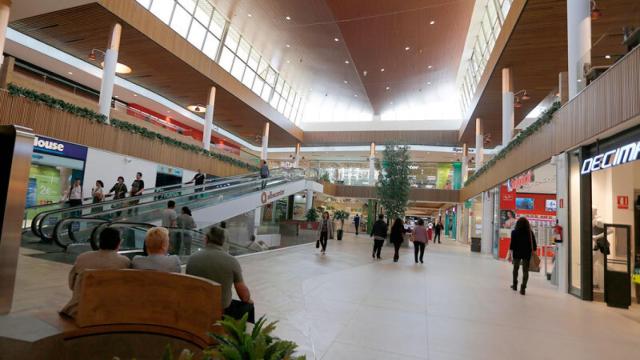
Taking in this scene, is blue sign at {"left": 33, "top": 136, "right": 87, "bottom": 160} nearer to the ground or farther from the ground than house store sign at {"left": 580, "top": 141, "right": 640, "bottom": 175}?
farther from the ground

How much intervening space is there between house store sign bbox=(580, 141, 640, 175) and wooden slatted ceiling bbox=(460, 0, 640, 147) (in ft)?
5.46

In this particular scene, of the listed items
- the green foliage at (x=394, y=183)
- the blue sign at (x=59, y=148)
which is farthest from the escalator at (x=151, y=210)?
the green foliage at (x=394, y=183)

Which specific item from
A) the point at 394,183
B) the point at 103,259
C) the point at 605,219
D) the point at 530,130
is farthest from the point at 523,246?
the point at 394,183

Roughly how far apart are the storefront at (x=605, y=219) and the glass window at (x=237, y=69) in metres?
19.1

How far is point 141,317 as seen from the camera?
249 cm

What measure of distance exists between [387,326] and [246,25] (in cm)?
1779

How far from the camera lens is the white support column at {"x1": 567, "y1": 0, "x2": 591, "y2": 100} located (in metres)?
7.53

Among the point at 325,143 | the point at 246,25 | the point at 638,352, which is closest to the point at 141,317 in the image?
the point at 638,352

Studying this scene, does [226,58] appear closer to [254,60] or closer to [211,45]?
[211,45]

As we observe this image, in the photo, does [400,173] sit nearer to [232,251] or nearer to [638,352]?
[232,251]

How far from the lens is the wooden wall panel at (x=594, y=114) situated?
18.2 feet

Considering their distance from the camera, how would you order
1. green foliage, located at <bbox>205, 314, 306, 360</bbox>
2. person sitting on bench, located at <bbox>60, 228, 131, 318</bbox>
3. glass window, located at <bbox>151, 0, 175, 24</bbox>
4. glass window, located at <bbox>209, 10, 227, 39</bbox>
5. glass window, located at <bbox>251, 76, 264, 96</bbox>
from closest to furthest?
green foliage, located at <bbox>205, 314, 306, 360</bbox>
person sitting on bench, located at <bbox>60, 228, 131, 318</bbox>
glass window, located at <bbox>151, 0, 175, 24</bbox>
glass window, located at <bbox>209, 10, 227, 39</bbox>
glass window, located at <bbox>251, 76, 264, 96</bbox>

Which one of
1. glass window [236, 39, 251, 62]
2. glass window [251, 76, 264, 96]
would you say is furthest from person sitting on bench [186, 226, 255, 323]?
glass window [251, 76, 264, 96]

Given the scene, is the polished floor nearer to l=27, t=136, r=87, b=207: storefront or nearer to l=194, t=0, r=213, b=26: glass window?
l=27, t=136, r=87, b=207: storefront
